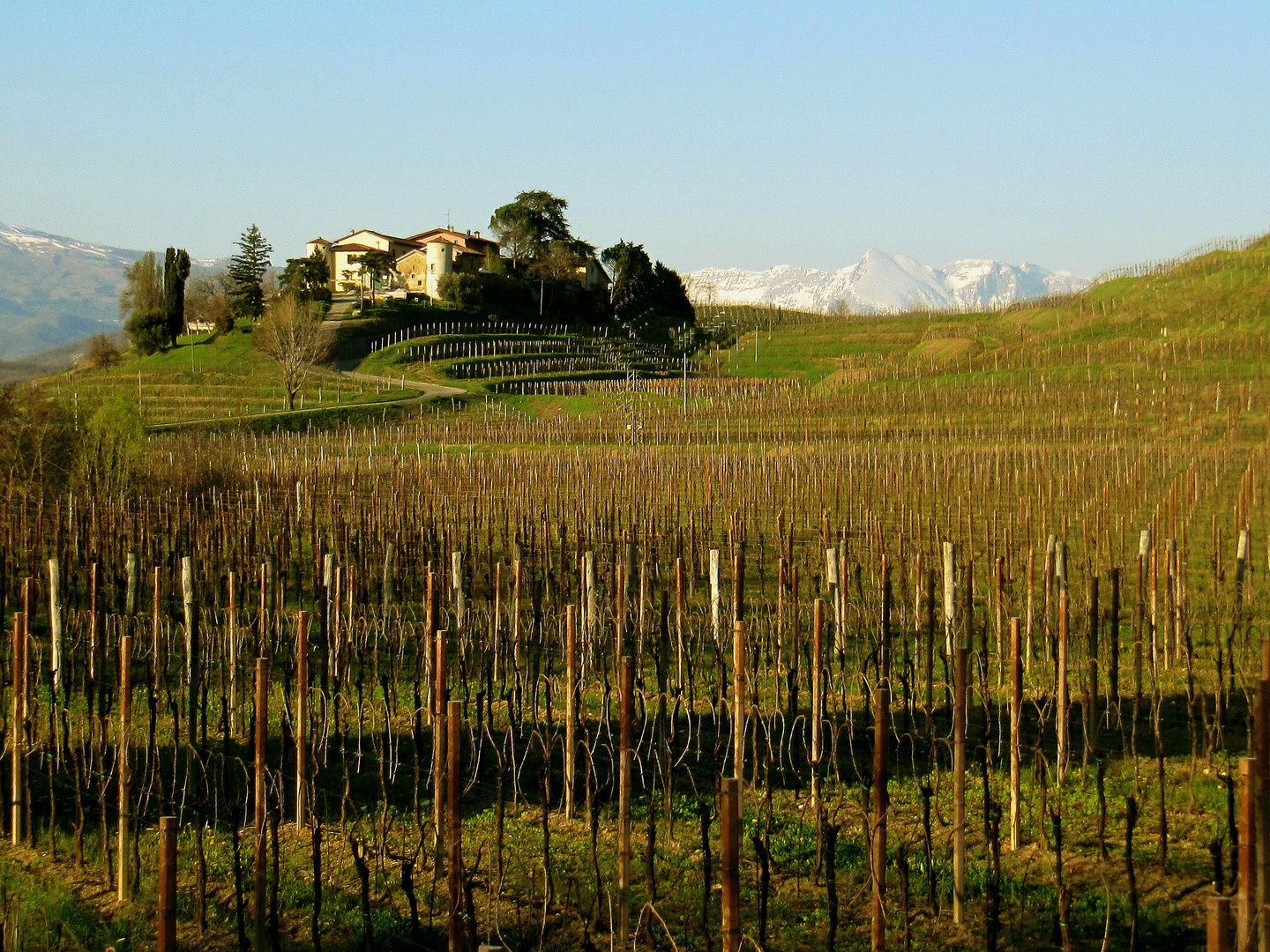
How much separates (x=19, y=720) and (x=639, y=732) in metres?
4.35

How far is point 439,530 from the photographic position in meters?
19.1

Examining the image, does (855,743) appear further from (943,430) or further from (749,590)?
(943,430)

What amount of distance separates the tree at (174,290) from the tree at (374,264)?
1205 cm

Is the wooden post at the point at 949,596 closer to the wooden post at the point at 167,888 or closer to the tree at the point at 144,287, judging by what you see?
the wooden post at the point at 167,888

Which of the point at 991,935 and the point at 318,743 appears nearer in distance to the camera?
the point at 991,935

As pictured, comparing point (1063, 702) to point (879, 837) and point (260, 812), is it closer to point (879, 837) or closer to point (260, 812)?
point (879, 837)

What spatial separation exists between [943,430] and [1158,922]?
30956 mm

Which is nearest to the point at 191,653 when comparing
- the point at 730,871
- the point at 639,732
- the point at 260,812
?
the point at 260,812

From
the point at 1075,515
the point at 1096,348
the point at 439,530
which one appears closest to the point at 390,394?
the point at 1096,348

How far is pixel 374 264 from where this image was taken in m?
77.9

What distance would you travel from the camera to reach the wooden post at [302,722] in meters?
6.28

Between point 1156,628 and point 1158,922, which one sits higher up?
point 1156,628

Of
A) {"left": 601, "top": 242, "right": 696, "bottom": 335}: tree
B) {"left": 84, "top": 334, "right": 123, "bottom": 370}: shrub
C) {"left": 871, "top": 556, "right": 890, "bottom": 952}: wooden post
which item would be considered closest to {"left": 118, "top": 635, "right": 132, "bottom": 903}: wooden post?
{"left": 871, "top": 556, "right": 890, "bottom": 952}: wooden post

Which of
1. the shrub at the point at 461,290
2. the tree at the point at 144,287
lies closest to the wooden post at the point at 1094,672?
the tree at the point at 144,287
